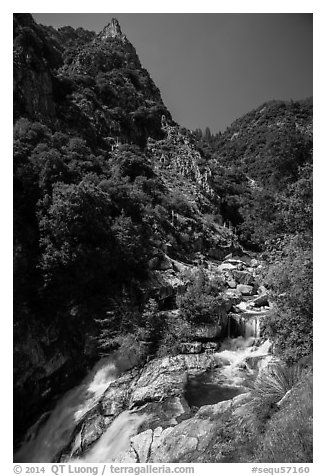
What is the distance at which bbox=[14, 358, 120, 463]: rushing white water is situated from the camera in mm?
10703

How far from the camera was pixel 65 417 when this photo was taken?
1181 centimetres

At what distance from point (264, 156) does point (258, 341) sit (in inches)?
1712

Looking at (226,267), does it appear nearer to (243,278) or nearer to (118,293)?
(243,278)

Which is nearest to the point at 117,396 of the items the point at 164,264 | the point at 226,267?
the point at 164,264

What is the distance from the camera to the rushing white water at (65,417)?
35.1ft

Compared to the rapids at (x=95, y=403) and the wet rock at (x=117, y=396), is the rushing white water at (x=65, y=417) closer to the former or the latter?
the rapids at (x=95, y=403)

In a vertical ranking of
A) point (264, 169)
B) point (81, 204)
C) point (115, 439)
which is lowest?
point (115, 439)

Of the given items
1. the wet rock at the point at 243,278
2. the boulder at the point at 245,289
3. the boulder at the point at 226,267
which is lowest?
the boulder at the point at 245,289

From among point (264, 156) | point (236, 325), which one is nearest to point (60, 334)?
point (236, 325)

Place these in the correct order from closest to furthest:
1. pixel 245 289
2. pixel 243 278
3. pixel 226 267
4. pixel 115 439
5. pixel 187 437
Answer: pixel 187 437, pixel 115 439, pixel 245 289, pixel 243 278, pixel 226 267

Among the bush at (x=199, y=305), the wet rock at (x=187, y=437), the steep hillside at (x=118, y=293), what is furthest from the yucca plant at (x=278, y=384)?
the bush at (x=199, y=305)

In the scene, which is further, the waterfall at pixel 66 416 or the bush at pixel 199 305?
the bush at pixel 199 305

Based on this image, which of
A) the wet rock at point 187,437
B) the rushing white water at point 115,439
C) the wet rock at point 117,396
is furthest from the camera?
the wet rock at point 117,396
